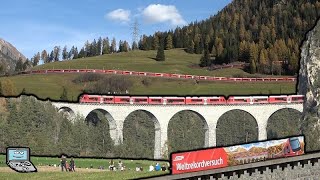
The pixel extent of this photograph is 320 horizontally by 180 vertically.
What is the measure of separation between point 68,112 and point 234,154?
93.9ft

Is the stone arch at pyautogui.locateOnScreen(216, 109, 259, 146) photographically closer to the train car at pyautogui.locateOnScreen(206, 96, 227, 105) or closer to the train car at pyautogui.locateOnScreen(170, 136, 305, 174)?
the train car at pyautogui.locateOnScreen(206, 96, 227, 105)

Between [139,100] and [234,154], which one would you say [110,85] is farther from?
[234,154]

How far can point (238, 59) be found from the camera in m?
138

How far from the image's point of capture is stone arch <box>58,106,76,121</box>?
169 feet

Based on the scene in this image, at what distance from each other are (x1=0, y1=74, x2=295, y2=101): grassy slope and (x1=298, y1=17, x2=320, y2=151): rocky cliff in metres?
12.6

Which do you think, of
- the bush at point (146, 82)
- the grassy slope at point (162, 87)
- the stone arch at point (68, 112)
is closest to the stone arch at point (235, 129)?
the grassy slope at point (162, 87)

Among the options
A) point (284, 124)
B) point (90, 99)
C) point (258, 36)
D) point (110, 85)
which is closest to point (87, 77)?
point (110, 85)

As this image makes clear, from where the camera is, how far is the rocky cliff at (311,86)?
5487 cm

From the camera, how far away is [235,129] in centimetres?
6894

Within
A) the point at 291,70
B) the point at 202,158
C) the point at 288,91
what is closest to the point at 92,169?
the point at 202,158

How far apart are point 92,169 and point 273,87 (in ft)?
210

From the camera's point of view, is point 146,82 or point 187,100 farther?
point 146,82

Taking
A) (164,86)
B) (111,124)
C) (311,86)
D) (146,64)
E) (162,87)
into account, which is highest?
(146,64)

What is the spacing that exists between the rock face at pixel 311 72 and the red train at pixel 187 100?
7.34 feet
